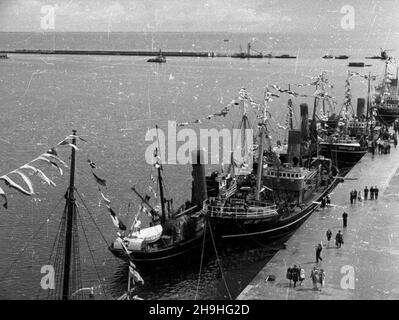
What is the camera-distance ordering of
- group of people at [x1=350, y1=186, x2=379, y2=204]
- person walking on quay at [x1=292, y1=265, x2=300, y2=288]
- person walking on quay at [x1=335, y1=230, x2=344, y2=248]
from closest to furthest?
person walking on quay at [x1=292, y1=265, x2=300, y2=288] → person walking on quay at [x1=335, y1=230, x2=344, y2=248] → group of people at [x1=350, y1=186, x2=379, y2=204]

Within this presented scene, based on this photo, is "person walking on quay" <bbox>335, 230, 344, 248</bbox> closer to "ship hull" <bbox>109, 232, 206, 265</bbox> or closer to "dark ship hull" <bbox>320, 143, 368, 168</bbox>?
"ship hull" <bbox>109, 232, 206, 265</bbox>

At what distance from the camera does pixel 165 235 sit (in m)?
→ 34.1

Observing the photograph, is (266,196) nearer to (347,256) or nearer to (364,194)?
(364,194)

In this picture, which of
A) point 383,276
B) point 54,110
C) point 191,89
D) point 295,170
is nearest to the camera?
point 383,276

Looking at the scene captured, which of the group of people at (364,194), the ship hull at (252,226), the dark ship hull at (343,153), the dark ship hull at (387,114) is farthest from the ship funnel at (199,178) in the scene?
the dark ship hull at (387,114)

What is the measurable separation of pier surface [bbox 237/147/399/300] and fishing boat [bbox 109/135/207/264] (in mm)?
5751

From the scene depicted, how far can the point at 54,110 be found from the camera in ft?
319

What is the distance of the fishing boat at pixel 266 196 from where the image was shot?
35.8m

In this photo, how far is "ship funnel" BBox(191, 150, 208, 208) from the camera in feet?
122

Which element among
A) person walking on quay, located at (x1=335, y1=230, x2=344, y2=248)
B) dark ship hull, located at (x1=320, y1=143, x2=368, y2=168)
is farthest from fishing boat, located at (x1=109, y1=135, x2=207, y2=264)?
dark ship hull, located at (x1=320, y1=143, x2=368, y2=168)
